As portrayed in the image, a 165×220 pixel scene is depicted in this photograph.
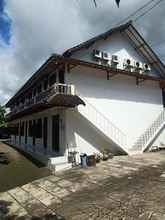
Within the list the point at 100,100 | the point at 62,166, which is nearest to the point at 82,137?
the point at 62,166

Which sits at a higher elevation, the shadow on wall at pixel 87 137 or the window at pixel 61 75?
the window at pixel 61 75

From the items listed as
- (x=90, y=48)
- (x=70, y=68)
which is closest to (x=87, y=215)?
(x=70, y=68)

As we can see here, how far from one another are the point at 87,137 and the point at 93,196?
20.0 feet

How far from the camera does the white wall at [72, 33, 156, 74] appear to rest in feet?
44.9

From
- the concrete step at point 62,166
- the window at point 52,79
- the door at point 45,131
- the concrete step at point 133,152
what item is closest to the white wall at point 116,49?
the window at point 52,79

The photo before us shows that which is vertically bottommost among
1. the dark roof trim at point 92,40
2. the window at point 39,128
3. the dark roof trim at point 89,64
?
the window at point 39,128

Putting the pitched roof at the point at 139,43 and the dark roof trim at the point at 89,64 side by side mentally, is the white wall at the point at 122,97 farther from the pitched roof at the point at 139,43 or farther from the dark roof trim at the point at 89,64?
the pitched roof at the point at 139,43

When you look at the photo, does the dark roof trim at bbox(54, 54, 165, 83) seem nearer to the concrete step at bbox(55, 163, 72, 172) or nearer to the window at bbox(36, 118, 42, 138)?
the concrete step at bbox(55, 163, 72, 172)

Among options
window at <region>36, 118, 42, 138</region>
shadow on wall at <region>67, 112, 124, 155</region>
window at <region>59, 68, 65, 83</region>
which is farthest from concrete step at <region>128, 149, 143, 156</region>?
window at <region>36, 118, 42, 138</region>

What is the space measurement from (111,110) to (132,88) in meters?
2.87

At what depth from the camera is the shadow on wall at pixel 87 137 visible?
11.7 meters

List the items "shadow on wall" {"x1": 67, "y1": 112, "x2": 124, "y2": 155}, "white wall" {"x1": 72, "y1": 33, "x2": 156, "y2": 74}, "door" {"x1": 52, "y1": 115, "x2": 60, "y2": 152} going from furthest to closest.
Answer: "white wall" {"x1": 72, "y1": 33, "x2": 156, "y2": 74}, "door" {"x1": 52, "y1": 115, "x2": 60, "y2": 152}, "shadow on wall" {"x1": 67, "y1": 112, "x2": 124, "y2": 155}

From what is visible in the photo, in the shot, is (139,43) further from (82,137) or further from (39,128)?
(39,128)

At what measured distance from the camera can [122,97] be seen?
1433 cm
